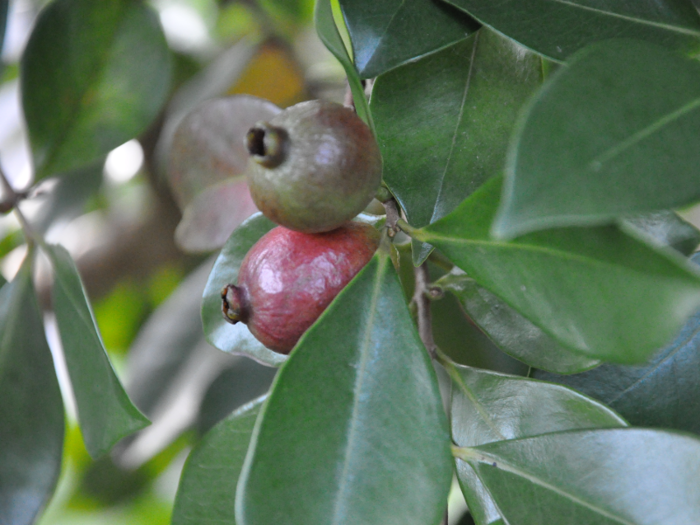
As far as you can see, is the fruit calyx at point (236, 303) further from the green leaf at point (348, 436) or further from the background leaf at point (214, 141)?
the background leaf at point (214, 141)

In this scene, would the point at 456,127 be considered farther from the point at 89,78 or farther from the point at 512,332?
the point at 89,78

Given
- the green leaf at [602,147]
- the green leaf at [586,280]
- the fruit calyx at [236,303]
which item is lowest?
the fruit calyx at [236,303]

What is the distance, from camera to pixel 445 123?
553 mm

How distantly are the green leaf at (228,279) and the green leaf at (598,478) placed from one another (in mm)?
286

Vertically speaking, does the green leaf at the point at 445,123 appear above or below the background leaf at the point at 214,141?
above

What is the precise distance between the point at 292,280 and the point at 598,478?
0.89 ft

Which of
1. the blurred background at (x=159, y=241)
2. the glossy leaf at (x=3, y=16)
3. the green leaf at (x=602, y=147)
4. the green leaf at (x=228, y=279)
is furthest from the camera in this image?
the blurred background at (x=159, y=241)

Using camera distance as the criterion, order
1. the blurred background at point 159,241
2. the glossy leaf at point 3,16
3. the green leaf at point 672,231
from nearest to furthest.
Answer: the green leaf at point 672,231
the glossy leaf at point 3,16
the blurred background at point 159,241

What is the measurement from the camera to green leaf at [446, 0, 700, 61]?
505 millimetres

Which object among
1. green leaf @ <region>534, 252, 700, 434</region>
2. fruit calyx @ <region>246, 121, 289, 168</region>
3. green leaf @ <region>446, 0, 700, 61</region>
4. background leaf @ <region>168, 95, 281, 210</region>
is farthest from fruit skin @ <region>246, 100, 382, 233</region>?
background leaf @ <region>168, 95, 281, 210</region>

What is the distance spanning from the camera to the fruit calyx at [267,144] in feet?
1.48

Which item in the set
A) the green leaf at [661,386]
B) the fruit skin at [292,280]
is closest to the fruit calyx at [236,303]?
the fruit skin at [292,280]

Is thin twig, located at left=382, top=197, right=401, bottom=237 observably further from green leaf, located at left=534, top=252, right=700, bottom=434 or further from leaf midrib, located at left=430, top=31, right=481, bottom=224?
green leaf, located at left=534, top=252, right=700, bottom=434

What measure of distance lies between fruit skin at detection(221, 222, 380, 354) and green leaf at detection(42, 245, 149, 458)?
0.44 ft
